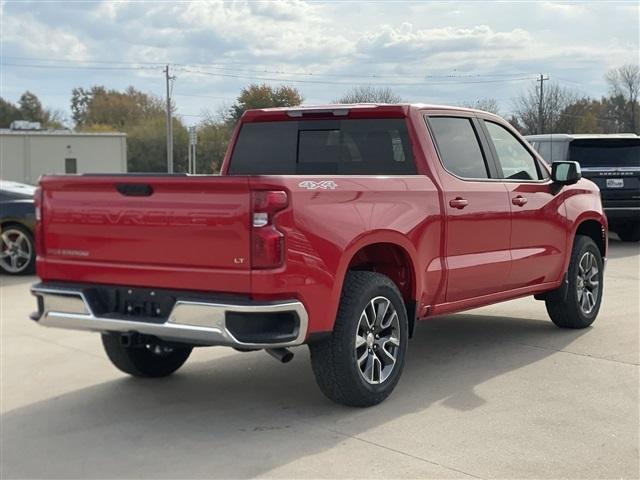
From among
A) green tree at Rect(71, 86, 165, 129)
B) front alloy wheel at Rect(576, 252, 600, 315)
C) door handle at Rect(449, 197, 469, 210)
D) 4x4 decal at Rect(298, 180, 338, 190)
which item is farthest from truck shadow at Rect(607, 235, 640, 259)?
green tree at Rect(71, 86, 165, 129)

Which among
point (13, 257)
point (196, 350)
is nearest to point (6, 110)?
point (13, 257)

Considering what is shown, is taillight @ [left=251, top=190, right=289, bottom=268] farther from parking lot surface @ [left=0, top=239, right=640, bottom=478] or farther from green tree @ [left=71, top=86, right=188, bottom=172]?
green tree @ [left=71, top=86, right=188, bottom=172]

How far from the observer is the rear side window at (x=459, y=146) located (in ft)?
19.9

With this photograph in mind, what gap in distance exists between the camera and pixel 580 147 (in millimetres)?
14367

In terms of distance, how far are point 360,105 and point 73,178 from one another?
7.12ft

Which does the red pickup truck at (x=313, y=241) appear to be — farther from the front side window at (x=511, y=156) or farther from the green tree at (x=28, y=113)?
the green tree at (x=28, y=113)

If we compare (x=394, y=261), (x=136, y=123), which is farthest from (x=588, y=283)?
(x=136, y=123)

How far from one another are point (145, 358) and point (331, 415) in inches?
64.5

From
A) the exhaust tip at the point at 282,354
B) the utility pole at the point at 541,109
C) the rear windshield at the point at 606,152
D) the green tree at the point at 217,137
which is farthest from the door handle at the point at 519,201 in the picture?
the utility pole at the point at 541,109

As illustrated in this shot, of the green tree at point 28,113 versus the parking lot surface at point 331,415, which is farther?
the green tree at point 28,113

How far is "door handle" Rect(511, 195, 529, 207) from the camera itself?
6.51 m

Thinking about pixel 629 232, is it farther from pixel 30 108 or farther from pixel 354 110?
pixel 30 108

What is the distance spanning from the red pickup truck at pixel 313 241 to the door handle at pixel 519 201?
0.02m

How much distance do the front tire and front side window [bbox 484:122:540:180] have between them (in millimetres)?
1940
